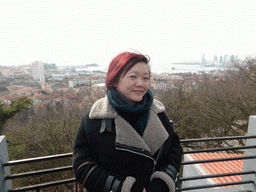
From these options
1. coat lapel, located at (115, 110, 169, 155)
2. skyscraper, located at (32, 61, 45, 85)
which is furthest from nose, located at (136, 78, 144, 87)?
skyscraper, located at (32, 61, 45, 85)

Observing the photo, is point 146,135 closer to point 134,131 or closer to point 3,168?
point 134,131

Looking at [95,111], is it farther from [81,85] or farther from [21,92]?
[21,92]

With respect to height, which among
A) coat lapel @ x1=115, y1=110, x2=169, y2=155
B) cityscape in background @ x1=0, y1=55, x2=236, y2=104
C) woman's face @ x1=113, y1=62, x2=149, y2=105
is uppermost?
woman's face @ x1=113, y1=62, x2=149, y2=105

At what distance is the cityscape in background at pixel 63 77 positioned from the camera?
1347cm

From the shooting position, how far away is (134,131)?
1188mm

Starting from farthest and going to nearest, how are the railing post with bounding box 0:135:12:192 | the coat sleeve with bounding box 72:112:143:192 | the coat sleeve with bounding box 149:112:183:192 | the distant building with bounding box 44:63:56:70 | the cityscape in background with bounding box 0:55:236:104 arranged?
the distant building with bounding box 44:63:56:70
the cityscape in background with bounding box 0:55:236:104
the railing post with bounding box 0:135:12:192
the coat sleeve with bounding box 149:112:183:192
the coat sleeve with bounding box 72:112:143:192

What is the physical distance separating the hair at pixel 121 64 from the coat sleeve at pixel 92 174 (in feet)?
1.13

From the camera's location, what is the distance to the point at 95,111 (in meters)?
1.22

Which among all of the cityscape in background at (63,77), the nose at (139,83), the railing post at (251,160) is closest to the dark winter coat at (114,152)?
the nose at (139,83)

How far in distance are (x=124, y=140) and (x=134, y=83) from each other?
40cm

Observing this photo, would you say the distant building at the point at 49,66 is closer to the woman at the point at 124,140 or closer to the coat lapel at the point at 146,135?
the woman at the point at 124,140

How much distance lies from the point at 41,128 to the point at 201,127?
9.64m

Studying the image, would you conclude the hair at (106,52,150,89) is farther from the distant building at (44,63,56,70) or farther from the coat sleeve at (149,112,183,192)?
the distant building at (44,63,56,70)

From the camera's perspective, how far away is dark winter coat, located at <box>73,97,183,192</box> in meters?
1.12
